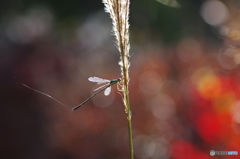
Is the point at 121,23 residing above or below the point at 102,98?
above

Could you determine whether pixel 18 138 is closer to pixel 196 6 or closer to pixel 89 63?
pixel 89 63

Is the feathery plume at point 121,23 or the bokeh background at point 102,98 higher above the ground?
the feathery plume at point 121,23

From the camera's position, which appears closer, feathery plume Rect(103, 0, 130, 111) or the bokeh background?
feathery plume Rect(103, 0, 130, 111)

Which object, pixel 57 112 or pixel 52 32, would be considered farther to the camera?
pixel 52 32

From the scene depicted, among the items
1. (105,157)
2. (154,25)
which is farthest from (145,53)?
(105,157)

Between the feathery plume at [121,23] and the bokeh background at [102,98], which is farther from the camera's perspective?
the bokeh background at [102,98]

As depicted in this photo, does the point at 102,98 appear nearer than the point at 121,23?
No

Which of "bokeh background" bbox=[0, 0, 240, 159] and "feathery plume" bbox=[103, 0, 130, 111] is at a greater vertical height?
"feathery plume" bbox=[103, 0, 130, 111]

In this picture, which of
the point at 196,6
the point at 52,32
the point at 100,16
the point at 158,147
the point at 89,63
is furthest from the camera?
the point at 196,6
